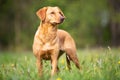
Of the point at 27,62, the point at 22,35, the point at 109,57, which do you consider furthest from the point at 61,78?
the point at 22,35

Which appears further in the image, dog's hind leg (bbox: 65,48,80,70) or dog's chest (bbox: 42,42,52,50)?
dog's hind leg (bbox: 65,48,80,70)

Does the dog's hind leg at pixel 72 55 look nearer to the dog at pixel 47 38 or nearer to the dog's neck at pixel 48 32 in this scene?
the dog at pixel 47 38

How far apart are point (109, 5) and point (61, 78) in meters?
27.7

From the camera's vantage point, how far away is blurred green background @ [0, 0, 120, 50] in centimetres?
3300

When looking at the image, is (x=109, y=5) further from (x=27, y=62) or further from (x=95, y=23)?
(x=27, y=62)

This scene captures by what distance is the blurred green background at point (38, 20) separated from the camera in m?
33.0

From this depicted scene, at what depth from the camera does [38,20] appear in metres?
32.3

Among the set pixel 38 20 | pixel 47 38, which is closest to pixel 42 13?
pixel 47 38

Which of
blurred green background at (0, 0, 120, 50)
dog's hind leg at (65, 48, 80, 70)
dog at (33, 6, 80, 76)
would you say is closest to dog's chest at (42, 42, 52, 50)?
dog at (33, 6, 80, 76)

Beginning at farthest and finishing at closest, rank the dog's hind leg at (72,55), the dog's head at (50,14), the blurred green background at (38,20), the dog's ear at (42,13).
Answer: the blurred green background at (38,20), the dog's hind leg at (72,55), the dog's ear at (42,13), the dog's head at (50,14)

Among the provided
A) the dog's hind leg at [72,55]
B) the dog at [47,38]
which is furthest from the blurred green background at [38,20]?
the dog at [47,38]

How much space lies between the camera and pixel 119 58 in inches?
→ 418

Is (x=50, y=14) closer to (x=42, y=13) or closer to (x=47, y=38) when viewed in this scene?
(x=42, y=13)

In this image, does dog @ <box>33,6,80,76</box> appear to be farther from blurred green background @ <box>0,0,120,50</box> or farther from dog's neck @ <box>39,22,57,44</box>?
blurred green background @ <box>0,0,120,50</box>
